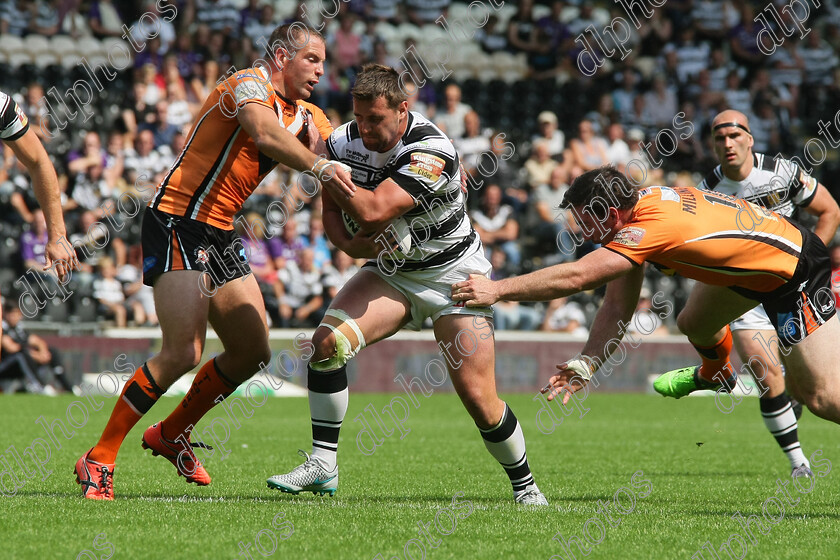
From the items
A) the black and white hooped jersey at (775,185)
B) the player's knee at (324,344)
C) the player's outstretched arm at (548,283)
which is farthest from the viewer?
the black and white hooped jersey at (775,185)

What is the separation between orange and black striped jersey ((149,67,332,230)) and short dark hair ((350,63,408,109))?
656 mm

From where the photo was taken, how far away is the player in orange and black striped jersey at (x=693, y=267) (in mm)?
5039

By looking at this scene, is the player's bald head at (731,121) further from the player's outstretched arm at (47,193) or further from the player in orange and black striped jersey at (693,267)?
the player's outstretched arm at (47,193)

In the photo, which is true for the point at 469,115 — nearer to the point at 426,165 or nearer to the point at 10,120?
the point at 426,165

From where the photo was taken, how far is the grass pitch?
4379mm

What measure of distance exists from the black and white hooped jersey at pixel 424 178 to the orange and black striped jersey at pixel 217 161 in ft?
1.59

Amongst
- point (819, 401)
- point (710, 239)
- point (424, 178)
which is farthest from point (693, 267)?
point (424, 178)

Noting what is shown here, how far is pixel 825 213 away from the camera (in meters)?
7.95

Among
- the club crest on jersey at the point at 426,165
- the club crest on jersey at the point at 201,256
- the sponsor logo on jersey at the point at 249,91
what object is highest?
the sponsor logo on jersey at the point at 249,91

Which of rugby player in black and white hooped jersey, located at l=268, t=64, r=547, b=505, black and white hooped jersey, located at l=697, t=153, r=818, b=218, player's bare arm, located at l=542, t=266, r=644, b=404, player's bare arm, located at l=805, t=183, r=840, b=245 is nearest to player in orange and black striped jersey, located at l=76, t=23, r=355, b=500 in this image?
rugby player in black and white hooped jersey, located at l=268, t=64, r=547, b=505

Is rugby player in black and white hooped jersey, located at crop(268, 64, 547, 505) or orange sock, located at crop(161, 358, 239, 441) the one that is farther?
orange sock, located at crop(161, 358, 239, 441)

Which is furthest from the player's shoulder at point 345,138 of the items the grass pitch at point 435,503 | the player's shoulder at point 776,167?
the player's shoulder at point 776,167

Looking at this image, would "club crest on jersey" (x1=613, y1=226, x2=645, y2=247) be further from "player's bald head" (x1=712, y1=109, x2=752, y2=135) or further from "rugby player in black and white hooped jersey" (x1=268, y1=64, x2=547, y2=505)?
"player's bald head" (x1=712, y1=109, x2=752, y2=135)

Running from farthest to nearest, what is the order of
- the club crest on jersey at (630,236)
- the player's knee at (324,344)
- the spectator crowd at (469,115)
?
the spectator crowd at (469,115)
the player's knee at (324,344)
the club crest on jersey at (630,236)
